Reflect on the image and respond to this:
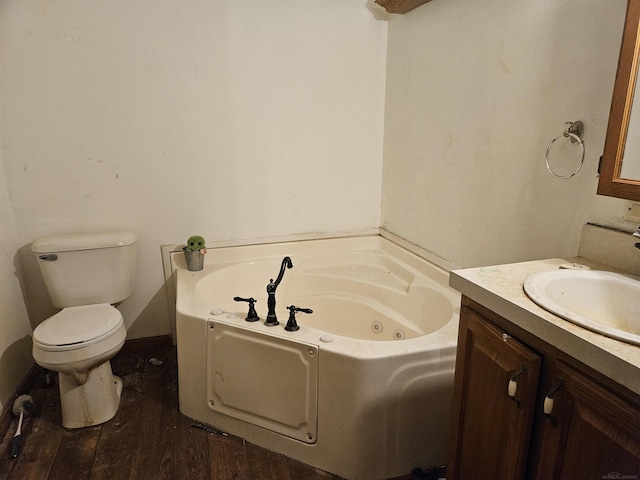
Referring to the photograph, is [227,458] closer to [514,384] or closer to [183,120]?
[514,384]

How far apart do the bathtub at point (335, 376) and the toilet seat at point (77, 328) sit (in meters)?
0.33

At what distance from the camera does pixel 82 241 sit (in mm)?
2158

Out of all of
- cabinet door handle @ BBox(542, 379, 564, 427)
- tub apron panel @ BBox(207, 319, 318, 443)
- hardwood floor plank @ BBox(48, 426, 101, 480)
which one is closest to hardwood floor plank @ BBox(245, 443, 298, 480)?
tub apron panel @ BBox(207, 319, 318, 443)

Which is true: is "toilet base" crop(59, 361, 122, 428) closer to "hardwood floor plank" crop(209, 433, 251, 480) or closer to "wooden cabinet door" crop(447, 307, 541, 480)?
"hardwood floor plank" crop(209, 433, 251, 480)

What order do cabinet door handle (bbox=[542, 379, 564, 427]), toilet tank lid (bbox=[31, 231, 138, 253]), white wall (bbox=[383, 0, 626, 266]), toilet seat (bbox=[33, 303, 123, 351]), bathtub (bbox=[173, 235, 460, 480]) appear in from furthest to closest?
toilet tank lid (bbox=[31, 231, 138, 253]), toilet seat (bbox=[33, 303, 123, 351]), bathtub (bbox=[173, 235, 460, 480]), white wall (bbox=[383, 0, 626, 266]), cabinet door handle (bbox=[542, 379, 564, 427])

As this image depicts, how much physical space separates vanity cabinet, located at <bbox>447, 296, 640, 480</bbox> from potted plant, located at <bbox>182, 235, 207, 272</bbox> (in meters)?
1.63

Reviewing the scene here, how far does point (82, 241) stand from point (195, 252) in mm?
564

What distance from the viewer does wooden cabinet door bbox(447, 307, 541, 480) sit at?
0.98 meters

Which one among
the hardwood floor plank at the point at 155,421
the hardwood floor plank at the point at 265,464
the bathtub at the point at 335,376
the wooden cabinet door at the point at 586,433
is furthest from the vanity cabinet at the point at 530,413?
the hardwood floor plank at the point at 155,421

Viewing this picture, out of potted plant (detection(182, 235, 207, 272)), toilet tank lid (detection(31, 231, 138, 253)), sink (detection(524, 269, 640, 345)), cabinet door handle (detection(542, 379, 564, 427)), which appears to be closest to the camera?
cabinet door handle (detection(542, 379, 564, 427))

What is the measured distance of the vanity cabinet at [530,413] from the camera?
796mm

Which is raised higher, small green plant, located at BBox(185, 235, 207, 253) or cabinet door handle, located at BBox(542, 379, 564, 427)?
cabinet door handle, located at BBox(542, 379, 564, 427)

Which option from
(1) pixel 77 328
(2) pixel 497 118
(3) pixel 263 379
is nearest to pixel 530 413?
(3) pixel 263 379

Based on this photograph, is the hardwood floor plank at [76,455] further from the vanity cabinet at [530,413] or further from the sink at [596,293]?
the sink at [596,293]
